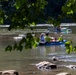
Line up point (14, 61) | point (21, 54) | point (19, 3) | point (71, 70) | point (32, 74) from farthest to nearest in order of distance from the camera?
point (21, 54) < point (14, 61) < point (71, 70) < point (32, 74) < point (19, 3)

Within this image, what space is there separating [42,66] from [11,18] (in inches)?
580

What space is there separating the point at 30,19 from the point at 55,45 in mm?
26265

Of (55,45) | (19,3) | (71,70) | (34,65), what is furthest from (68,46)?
(55,45)

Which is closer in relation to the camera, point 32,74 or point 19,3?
point 19,3

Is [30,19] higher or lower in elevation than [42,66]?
higher

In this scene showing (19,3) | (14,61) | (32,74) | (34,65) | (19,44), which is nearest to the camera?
(19,3)

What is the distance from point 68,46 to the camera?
3395mm

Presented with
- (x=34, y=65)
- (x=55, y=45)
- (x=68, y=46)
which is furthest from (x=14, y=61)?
(x=68, y=46)

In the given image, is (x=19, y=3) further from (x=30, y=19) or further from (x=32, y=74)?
(x=32, y=74)

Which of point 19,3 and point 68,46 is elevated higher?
point 19,3

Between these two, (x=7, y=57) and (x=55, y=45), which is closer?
(x=7, y=57)

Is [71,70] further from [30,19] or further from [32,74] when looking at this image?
[30,19]

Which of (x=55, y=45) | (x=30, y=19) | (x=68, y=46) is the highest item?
(x=30, y=19)

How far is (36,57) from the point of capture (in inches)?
871
